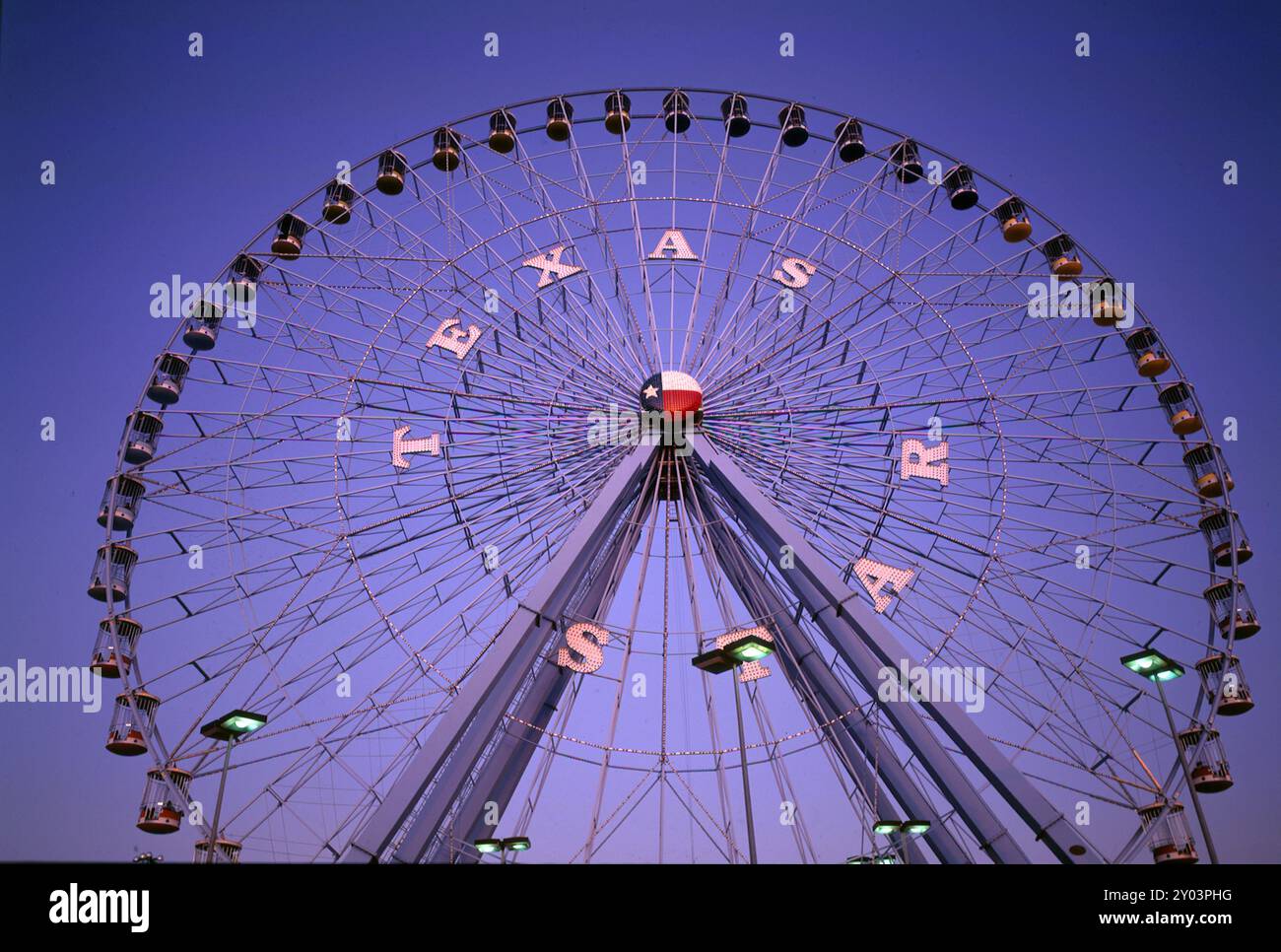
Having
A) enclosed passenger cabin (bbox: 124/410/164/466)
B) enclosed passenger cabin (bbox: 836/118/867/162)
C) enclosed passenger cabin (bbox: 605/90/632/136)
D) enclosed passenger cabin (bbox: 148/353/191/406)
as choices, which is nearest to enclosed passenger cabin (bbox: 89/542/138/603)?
enclosed passenger cabin (bbox: 124/410/164/466)

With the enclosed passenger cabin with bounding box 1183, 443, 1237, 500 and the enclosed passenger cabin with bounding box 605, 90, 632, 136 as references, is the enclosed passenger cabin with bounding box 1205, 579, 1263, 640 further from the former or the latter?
the enclosed passenger cabin with bounding box 605, 90, 632, 136

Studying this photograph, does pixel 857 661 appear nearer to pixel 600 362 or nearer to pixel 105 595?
pixel 600 362

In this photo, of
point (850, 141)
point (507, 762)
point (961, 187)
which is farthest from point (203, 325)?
point (961, 187)

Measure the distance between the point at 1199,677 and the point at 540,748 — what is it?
40.5 ft

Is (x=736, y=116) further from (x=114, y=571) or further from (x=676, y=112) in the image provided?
(x=114, y=571)

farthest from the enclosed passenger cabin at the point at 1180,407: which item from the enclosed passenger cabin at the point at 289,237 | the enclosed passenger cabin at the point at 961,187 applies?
the enclosed passenger cabin at the point at 289,237

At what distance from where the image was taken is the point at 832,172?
26500 mm

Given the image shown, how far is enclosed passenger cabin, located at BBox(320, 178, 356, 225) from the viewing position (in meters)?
25.9

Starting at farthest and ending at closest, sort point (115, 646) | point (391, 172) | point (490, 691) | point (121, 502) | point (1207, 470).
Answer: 1. point (391, 172)
2. point (1207, 470)
3. point (121, 502)
4. point (115, 646)
5. point (490, 691)

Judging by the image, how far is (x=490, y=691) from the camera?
19891 millimetres

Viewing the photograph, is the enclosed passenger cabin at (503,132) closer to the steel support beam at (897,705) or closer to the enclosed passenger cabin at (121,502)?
the steel support beam at (897,705)

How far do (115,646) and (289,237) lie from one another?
30.7ft

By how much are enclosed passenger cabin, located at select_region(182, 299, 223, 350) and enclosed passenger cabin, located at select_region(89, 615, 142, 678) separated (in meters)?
6.23
